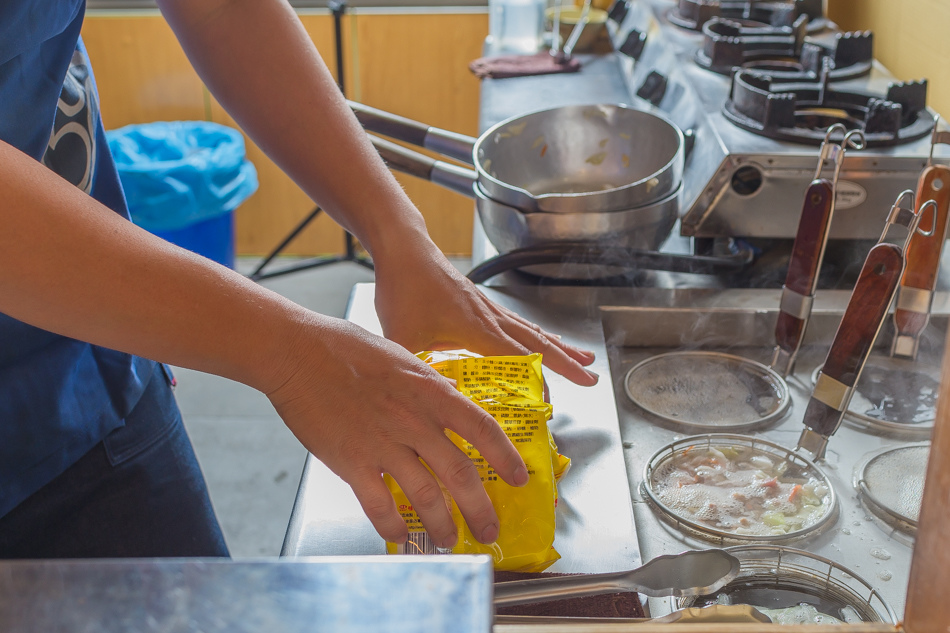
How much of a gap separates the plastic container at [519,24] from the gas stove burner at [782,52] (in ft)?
3.04

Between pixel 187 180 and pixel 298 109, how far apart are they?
2.10 meters

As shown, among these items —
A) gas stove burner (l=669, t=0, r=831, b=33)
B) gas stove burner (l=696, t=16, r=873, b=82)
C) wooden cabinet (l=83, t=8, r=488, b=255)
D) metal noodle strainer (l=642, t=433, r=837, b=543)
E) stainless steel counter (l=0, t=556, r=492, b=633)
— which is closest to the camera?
stainless steel counter (l=0, t=556, r=492, b=633)

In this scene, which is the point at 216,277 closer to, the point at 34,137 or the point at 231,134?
the point at 34,137

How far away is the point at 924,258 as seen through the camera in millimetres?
848

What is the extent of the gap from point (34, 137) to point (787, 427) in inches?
34.2

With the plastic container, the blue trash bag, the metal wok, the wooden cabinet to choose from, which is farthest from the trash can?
the metal wok

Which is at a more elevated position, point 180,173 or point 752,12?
point 752,12

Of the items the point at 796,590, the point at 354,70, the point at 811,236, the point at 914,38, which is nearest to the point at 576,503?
the point at 796,590

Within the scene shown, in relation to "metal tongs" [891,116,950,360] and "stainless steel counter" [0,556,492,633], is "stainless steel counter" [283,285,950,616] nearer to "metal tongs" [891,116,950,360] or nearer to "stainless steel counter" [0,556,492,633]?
"metal tongs" [891,116,950,360]

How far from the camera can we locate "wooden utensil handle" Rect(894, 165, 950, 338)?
816 millimetres

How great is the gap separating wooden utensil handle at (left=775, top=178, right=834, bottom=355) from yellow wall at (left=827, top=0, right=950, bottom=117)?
2.07 ft

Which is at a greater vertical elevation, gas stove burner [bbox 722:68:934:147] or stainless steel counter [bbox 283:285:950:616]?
gas stove burner [bbox 722:68:934:147]

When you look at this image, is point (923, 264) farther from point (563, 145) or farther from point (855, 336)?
point (563, 145)

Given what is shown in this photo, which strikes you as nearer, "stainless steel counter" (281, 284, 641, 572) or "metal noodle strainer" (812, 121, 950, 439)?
"stainless steel counter" (281, 284, 641, 572)
